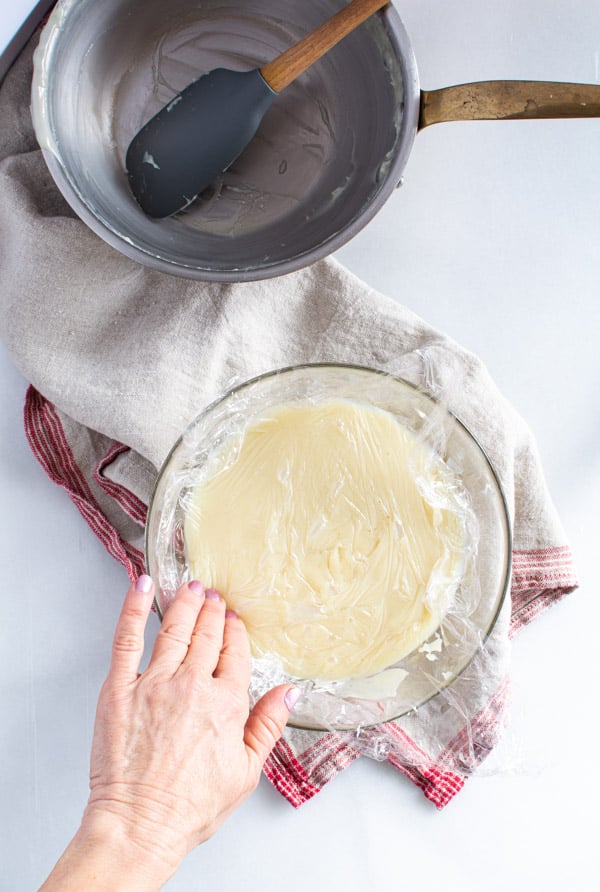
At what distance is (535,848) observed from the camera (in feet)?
2.82

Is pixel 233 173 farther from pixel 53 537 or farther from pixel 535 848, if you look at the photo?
pixel 535 848

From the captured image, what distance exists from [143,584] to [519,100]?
0.54 metres

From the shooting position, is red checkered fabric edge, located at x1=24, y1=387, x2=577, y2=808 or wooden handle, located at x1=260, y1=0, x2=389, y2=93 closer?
wooden handle, located at x1=260, y1=0, x2=389, y2=93

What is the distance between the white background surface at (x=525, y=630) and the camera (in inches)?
33.2

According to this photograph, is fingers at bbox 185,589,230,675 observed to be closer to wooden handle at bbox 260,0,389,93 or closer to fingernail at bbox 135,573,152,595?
fingernail at bbox 135,573,152,595

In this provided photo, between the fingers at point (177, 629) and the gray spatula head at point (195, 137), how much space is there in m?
0.38

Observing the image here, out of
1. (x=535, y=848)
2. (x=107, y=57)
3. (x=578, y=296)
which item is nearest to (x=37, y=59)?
(x=107, y=57)

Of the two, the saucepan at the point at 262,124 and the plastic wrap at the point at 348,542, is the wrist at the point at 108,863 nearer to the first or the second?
the plastic wrap at the point at 348,542

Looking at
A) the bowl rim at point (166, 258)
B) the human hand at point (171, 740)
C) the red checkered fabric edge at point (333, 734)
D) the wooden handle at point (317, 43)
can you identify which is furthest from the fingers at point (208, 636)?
the wooden handle at point (317, 43)

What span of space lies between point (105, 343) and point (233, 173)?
0.22 meters

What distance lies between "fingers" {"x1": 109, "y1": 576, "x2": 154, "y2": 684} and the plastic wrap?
0.06 metres

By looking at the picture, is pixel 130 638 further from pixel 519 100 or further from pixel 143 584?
pixel 519 100

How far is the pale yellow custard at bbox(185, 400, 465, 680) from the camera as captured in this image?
0.75 m

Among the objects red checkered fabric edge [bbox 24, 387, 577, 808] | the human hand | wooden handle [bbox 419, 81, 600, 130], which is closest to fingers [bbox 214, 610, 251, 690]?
the human hand
